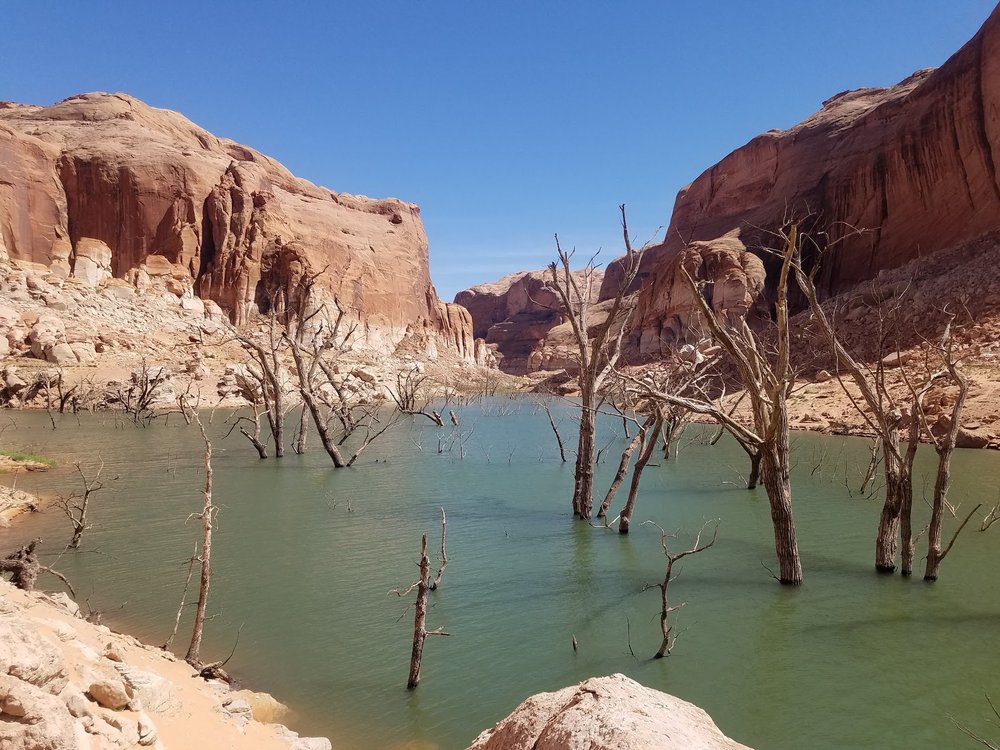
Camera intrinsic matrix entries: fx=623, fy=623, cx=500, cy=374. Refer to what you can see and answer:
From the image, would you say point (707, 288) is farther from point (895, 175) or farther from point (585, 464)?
point (585, 464)

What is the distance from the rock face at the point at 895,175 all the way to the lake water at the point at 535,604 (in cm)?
2026

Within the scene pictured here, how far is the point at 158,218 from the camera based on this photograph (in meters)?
59.4

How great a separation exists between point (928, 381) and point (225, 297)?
6214cm

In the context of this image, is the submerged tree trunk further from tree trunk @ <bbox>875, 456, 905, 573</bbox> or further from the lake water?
tree trunk @ <bbox>875, 456, 905, 573</bbox>

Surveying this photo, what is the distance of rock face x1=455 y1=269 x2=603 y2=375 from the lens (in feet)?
398

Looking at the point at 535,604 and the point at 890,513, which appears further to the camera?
the point at 890,513

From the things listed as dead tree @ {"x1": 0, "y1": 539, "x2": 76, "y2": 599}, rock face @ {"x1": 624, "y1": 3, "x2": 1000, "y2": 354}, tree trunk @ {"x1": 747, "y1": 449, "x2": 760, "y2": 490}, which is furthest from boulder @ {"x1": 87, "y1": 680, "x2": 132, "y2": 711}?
rock face @ {"x1": 624, "y1": 3, "x2": 1000, "y2": 354}

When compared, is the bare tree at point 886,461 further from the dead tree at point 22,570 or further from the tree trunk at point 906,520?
the dead tree at point 22,570

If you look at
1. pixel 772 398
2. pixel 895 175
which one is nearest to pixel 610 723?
pixel 772 398

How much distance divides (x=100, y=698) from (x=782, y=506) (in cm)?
834

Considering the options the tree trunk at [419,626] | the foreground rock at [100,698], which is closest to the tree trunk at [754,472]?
the tree trunk at [419,626]

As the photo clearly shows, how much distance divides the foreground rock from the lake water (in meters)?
0.99

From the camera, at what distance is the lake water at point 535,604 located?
6.47 meters

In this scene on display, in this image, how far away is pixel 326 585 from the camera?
33.0 feet
